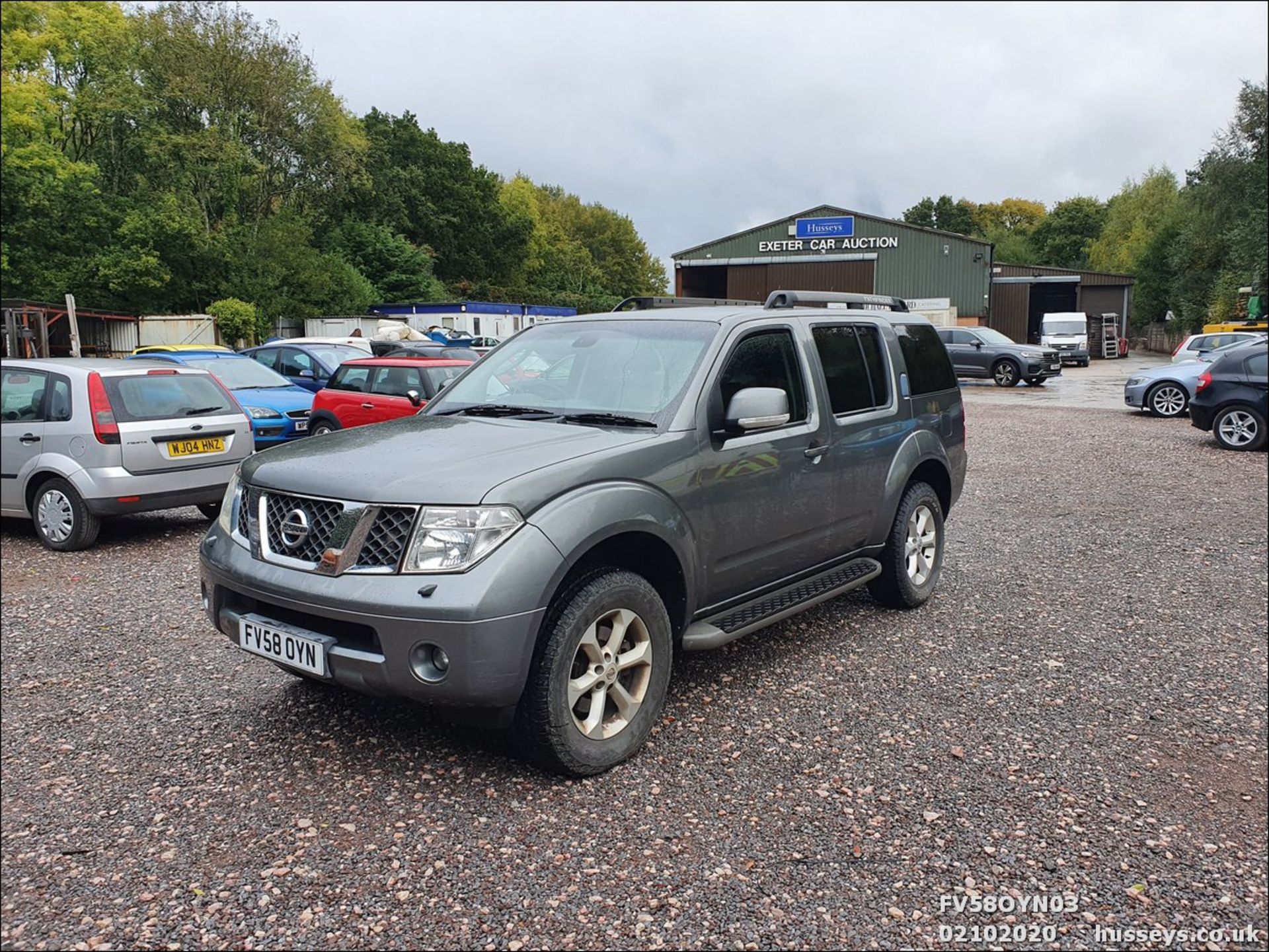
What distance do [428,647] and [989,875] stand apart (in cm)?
198

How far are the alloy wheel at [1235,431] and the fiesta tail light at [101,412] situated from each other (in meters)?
12.5

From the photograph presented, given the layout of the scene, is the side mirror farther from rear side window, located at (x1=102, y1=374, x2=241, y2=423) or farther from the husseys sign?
the husseys sign

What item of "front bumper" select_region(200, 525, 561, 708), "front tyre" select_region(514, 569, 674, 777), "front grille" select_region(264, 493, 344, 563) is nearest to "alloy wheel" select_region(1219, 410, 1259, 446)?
"front tyre" select_region(514, 569, 674, 777)

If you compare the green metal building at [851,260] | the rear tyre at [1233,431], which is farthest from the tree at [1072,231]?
the rear tyre at [1233,431]

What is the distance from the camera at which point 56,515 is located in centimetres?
765

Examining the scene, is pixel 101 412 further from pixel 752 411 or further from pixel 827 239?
pixel 827 239

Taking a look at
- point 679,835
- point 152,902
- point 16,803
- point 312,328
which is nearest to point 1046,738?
point 679,835

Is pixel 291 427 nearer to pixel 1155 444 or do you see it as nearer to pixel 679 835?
pixel 679 835

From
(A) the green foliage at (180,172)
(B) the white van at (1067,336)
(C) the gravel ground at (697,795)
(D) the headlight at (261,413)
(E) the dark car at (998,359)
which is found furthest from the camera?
(B) the white van at (1067,336)

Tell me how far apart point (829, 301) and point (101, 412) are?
585 cm

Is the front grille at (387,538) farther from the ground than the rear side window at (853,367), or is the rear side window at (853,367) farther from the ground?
the rear side window at (853,367)

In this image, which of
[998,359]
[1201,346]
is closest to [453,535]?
[1201,346]

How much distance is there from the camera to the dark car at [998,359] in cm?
2677

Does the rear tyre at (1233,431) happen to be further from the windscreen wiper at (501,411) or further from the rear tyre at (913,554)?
the windscreen wiper at (501,411)
